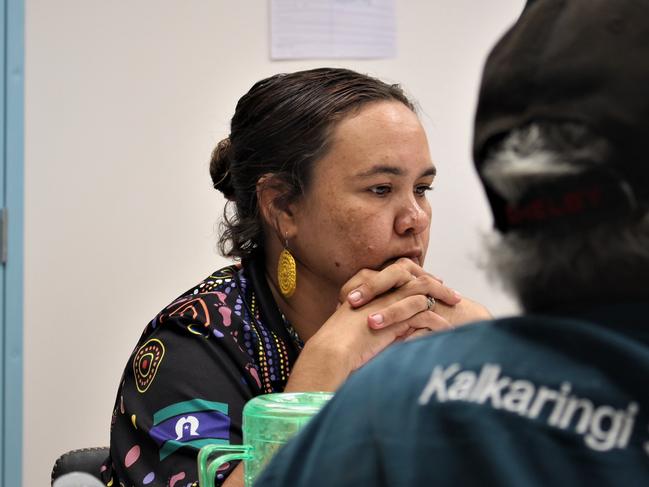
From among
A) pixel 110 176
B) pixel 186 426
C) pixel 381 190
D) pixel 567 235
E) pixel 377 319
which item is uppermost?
pixel 110 176

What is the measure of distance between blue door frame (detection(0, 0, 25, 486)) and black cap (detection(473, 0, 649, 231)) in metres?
2.05

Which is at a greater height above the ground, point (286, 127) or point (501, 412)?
point (286, 127)

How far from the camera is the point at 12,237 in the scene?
2367 mm

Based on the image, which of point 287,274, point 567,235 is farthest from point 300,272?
point 567,235

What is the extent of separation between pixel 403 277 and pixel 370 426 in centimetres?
103

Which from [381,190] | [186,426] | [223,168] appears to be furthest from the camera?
[223,168]

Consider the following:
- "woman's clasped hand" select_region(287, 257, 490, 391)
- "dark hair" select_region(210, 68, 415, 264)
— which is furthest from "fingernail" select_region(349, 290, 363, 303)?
"dark hair" select_region(210, 68, 415, 264)

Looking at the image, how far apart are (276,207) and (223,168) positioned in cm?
21

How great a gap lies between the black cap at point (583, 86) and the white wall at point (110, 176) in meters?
1.88

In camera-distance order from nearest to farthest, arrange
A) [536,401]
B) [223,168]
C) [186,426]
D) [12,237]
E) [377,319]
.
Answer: [536,401], [186,426], [377,319], [223,168], [12,237]

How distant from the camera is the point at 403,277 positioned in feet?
4.99

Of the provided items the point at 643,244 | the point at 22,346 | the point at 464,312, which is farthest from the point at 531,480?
the point at 22,346

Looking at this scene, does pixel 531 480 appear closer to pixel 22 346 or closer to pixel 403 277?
pixel 403 277

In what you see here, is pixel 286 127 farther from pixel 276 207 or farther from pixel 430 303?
pixel 430 303
